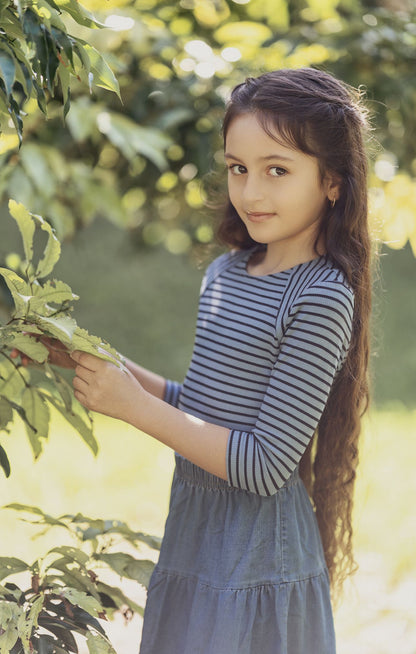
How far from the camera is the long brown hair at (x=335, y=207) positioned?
1324 mm

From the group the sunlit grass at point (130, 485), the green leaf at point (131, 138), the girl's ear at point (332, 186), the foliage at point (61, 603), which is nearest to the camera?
the foliage at point (61, 603)

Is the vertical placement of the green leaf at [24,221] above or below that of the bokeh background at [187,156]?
below

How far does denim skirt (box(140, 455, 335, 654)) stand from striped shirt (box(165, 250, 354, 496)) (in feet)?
0.35

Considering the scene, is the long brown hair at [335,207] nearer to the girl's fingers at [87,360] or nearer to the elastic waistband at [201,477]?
the elastic waistband at [201,477]

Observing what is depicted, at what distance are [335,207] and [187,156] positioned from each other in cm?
105

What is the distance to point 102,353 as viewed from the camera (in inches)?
45.2

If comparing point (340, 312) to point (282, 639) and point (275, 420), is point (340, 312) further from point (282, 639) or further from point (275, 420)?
point (282, 639)

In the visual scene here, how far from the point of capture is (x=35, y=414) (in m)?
1.34

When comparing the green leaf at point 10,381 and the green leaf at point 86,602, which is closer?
the green leaf at point 86,602

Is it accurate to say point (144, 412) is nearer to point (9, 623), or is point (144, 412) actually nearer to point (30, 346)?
point (30, 346)

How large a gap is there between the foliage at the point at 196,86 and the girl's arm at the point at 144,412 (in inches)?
37.0

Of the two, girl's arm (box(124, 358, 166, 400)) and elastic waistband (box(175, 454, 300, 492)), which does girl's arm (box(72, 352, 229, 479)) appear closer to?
elastic waistband (box(175, 454, 300, 492))

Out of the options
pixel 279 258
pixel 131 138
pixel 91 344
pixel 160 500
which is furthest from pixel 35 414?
pixel 160 500

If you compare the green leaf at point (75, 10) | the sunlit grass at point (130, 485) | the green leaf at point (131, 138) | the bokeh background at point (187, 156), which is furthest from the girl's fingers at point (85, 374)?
the sunlit grass at point (130, 485)
